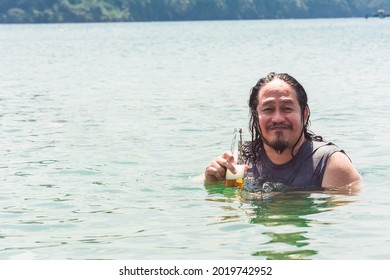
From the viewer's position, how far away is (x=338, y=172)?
9.14 metres

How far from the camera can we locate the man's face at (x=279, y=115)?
890 cm

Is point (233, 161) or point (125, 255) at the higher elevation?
point (233, 161)

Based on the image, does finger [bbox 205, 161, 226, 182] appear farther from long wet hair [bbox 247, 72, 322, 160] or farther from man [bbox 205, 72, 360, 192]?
long wet hair [bbox 247, 72, 322, 160]

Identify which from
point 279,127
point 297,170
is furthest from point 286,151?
point 279,127

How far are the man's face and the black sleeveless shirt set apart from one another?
1.09 ft

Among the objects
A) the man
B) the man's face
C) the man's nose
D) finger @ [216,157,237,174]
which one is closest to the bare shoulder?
the man

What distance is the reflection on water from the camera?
8555 millimetres

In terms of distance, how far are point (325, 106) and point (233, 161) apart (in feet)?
45.9

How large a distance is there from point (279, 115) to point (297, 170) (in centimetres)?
76
